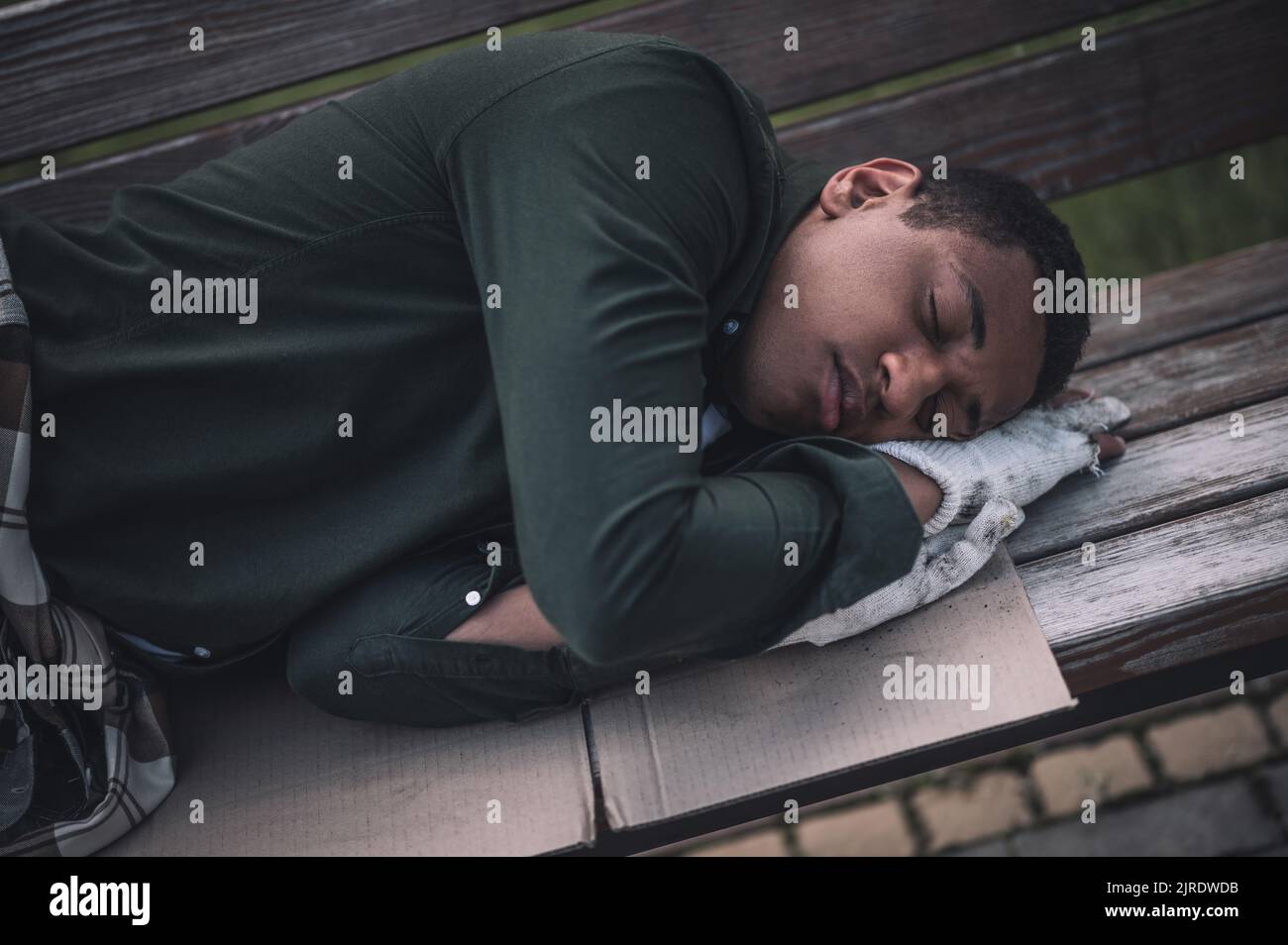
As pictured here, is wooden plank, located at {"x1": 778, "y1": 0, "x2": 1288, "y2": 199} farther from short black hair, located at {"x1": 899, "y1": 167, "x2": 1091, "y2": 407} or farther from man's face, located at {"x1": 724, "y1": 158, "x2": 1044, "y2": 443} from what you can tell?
man's face, located at {"x1": 724, "y1": 158, "x2": 1044, "y2": 443}

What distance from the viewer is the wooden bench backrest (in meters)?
2.08

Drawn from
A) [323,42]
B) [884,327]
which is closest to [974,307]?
[884,327]

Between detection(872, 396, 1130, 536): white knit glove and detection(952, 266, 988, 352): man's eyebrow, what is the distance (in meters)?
0.21

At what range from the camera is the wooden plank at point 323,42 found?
81.3 inches

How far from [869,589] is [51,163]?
170 centimetres

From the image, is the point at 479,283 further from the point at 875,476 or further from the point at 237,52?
the point at 237,52

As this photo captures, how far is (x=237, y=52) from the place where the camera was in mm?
2115

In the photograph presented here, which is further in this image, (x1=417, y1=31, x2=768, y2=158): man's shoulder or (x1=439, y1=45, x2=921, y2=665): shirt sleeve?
(x1=417, y1=31, x2=768, y2=158): man's shoulder

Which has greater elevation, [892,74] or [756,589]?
[892,74]

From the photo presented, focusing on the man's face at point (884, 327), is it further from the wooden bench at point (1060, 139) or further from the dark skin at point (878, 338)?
the wooden bench at point (1060, 139)

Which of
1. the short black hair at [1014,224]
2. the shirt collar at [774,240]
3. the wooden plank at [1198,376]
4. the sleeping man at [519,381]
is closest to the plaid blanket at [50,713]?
the sleeping man at [519,381]

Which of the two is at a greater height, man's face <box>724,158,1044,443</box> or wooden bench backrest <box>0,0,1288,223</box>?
wooden bench backrest <box>0,0,1288,223</box>

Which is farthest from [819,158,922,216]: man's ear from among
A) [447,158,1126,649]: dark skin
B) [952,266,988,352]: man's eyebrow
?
[952,266,988,352]: man's eyebrow
